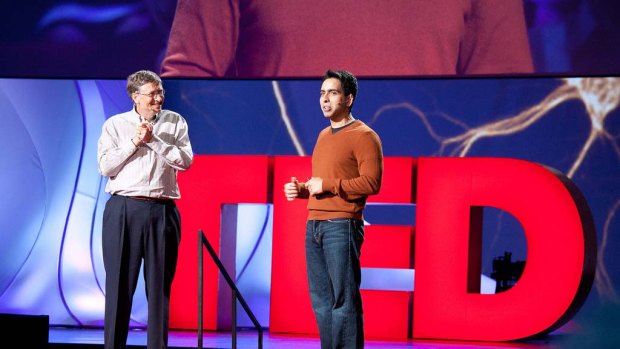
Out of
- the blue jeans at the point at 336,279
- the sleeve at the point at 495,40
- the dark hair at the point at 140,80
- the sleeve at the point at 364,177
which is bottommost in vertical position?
the blue jeans at the point at 336,279

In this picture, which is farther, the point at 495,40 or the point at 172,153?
the point at 495,40

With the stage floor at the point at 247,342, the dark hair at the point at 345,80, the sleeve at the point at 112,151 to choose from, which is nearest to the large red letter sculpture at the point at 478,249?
the stage floor at the point at 247,342

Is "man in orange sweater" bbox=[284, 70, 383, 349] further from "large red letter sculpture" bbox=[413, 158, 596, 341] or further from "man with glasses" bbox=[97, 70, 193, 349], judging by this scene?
"large red letter sculpture" bbox=[413, 158, 596, 341]

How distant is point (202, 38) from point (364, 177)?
292cm

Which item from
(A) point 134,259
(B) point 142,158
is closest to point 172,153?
(B) point 142,158

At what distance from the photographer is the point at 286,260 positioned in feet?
17.9

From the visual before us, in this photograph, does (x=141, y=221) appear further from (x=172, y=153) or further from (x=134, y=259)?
(x=172, y=153)

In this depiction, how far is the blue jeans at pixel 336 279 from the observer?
3.19 meters

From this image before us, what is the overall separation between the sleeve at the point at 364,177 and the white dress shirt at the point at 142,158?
0.66 m

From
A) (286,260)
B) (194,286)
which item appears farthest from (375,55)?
(194,286)

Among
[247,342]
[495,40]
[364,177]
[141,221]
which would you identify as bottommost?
[247,342]

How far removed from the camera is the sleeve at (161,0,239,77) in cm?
580

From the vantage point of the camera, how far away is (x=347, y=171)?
3.28 metres

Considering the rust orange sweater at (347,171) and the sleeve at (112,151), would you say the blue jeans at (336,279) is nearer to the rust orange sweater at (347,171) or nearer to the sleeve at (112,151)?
the rust orange sweater at (347,171)
